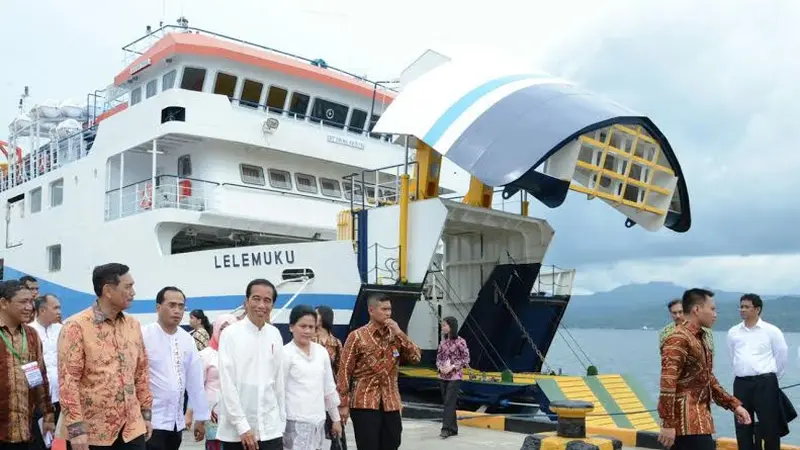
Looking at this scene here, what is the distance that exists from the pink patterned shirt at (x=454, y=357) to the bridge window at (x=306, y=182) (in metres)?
6.69

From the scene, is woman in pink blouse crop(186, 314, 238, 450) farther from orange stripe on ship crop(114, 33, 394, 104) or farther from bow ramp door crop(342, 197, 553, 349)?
orange stripe on ship crop(114, 33, 394, 104)

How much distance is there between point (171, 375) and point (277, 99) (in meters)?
10.9

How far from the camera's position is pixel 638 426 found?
400 inches

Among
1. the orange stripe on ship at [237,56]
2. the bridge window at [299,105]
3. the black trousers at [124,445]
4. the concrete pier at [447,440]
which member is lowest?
the concrete pier at [447,440]

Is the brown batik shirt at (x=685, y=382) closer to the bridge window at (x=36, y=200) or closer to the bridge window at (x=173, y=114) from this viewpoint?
the bridge window at (x=173, y=114)

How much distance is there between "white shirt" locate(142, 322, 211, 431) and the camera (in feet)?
15.3

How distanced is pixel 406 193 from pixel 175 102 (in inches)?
212

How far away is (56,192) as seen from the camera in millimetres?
16984

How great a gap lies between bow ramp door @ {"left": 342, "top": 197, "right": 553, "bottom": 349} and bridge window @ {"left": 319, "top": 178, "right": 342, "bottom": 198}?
96.3 inches

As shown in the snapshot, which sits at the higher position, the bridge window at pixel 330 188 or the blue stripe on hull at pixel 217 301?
the bridge window at pixel 330 188

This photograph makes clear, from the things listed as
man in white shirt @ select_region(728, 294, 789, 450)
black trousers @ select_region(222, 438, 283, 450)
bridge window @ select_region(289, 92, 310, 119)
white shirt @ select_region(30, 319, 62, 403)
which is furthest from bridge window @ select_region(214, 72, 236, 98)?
black trousers @ select_region(222, 438, 283, 450)

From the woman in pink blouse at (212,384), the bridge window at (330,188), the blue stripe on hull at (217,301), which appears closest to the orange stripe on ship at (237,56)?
the bridge window at (330,188)

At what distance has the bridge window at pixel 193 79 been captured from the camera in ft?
47.6

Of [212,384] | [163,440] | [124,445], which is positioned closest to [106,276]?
[124,445]
